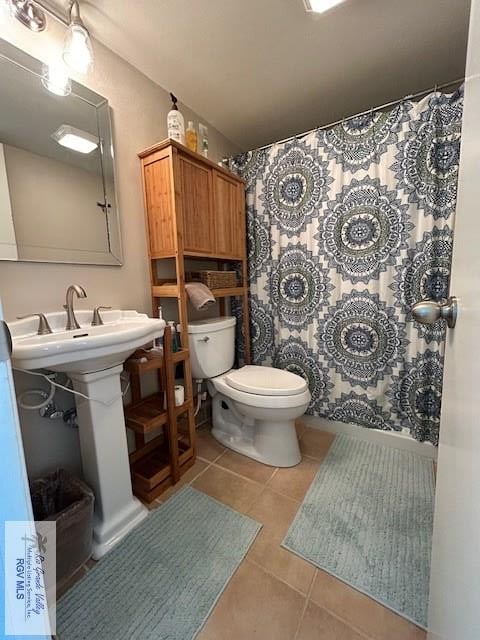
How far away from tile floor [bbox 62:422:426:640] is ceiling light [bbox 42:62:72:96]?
1.77 metres

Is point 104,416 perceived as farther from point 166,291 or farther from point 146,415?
point 166,291

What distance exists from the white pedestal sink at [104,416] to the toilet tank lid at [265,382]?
0.57 meters

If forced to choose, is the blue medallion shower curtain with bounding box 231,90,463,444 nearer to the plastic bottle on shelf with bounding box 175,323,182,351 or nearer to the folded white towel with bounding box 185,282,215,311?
the folded white towel with bounding box 185,282,215,311

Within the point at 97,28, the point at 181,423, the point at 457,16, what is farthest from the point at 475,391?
the point at 97,28

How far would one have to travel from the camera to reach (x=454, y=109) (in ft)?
4.06

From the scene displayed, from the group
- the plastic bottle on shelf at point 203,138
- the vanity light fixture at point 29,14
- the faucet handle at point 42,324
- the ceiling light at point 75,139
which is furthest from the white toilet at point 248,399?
the vanity light fixture at point 29,14

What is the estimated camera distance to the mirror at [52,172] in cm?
96

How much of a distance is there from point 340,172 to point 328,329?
90cm

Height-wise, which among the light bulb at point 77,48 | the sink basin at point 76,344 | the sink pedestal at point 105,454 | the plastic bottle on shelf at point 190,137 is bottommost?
the sink pedestal at point 105,454

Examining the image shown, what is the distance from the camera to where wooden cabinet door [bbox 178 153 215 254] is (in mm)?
1368

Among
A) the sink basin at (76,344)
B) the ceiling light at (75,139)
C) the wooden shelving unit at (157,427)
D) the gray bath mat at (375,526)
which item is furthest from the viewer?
the wooden shelving unit at (157,427)

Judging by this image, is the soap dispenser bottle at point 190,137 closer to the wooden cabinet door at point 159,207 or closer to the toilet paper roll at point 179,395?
the wooden cabinet door at point 159,207

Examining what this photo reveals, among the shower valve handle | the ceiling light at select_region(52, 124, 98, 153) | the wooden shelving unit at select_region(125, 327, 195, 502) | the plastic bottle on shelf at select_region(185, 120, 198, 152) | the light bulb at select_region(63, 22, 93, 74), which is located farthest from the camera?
the plastic bottle on shelf at select_region(185, 120, 198, 152)

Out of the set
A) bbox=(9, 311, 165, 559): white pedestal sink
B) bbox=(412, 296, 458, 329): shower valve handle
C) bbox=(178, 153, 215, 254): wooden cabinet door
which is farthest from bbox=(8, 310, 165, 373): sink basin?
bbox=(412, 296, 458, 329): shower valve handle
